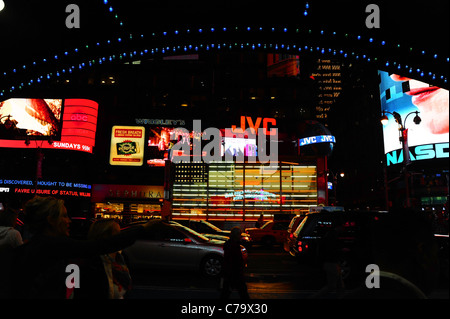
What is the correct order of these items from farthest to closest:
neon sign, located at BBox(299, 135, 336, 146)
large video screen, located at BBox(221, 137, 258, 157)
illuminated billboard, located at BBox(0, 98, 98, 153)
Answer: illuminated billboard, located at BBox(0, 98, 98, 153) → large video screen, located at BBox(221, 137, 258, 157) → neon sign, located at BBox(299, 135, 336, 146)

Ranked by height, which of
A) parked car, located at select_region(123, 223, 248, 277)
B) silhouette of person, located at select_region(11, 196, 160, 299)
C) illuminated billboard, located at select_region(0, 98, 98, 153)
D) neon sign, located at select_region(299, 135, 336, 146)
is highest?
illuminated billboard, located at select_region(0, 98, 98, 153)

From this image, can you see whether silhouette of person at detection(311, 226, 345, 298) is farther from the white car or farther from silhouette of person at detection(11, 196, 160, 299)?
silhouette of person at detection(11, 196, 160, 299)

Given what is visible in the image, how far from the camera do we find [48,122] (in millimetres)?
39125

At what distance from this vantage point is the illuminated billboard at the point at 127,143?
137 feet

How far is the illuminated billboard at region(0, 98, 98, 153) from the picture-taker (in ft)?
127

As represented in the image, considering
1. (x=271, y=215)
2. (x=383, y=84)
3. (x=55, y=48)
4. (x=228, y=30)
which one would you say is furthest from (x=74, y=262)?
(x=383, y=84)

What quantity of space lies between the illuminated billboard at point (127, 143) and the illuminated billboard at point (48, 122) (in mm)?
3075

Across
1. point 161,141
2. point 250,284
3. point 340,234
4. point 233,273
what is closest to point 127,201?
point 161,141

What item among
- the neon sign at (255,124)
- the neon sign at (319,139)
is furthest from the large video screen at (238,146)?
the neon sign at (319,139)

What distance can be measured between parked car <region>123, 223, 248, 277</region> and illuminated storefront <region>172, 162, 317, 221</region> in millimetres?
16404

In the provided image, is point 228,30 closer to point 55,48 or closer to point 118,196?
point 55,48

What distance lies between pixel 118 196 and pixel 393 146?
31.6 metres

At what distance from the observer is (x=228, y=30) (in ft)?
16.3

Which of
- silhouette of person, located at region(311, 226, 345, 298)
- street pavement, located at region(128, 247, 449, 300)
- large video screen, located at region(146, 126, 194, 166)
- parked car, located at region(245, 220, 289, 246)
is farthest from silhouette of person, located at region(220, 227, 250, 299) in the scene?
large video screen, located at region(146, 126, 194, 166)
